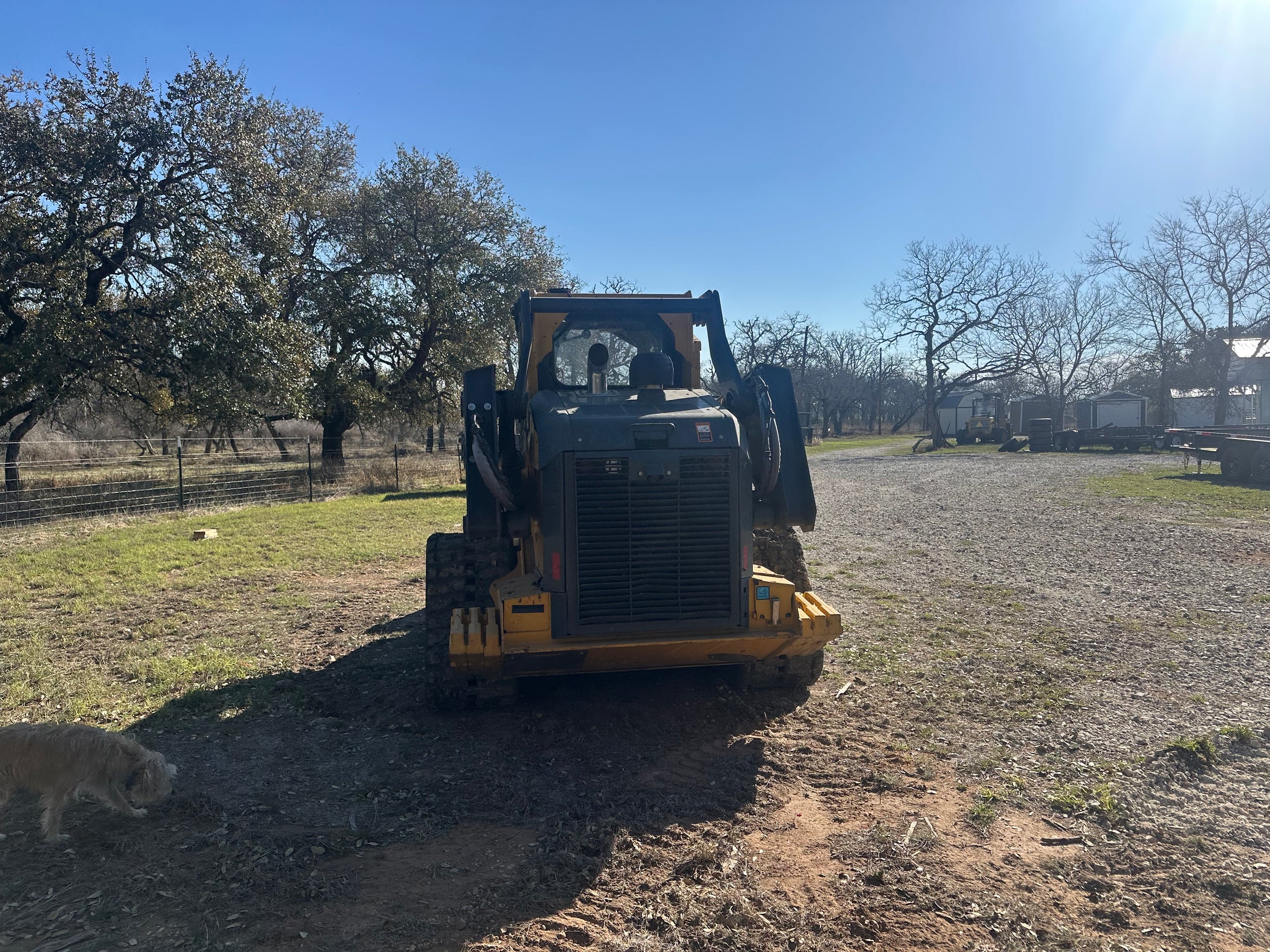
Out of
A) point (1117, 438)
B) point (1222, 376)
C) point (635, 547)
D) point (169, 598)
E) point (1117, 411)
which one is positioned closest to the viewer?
point (635, 547)

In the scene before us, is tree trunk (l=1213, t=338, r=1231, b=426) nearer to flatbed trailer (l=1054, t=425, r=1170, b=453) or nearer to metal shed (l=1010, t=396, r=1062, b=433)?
flatbed trailer (l=1054, t=425, r=1170, b=453)

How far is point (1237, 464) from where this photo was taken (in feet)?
64.7

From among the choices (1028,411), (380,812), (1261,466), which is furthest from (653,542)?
(1028,411)

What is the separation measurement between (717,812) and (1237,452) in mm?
21372

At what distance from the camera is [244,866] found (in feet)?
10.8

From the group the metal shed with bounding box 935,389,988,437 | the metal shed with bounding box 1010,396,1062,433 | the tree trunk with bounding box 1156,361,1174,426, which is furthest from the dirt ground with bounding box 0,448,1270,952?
the metal shed with bounding box 935,389,988,437

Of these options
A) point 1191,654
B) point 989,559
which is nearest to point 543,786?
point 1191,654

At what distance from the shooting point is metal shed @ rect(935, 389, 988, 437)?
5803 cm

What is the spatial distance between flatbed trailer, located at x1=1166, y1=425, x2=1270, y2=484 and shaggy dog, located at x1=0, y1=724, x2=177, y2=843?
73.4 ft

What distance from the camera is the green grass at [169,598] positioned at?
18.7 ft

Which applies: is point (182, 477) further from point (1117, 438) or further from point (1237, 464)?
point (1117, 438)

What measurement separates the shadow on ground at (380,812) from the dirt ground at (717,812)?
2 cm

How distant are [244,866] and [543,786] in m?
1.39

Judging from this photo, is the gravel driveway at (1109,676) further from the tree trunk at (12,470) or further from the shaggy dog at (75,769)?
the tree trunk at (12,470)
